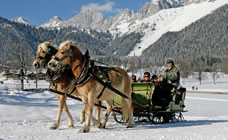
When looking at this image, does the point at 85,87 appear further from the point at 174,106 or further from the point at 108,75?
the point at 174,106

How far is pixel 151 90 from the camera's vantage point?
32.2 ft

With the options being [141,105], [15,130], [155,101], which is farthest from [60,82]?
[155,101]

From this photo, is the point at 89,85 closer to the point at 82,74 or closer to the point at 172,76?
the point at 82,74

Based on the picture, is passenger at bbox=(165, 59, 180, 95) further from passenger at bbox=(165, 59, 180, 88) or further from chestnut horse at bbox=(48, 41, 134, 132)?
chestnut horse at bbox=(48, 41, 134, 132)

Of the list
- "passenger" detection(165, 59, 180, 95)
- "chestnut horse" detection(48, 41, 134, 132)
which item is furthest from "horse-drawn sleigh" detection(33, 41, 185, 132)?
"passenger" detection(165, 59, 180, 95)

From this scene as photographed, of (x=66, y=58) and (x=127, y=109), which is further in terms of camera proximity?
(x=127, y=109)

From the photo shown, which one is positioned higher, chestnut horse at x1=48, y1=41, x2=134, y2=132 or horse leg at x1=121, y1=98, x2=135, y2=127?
chestnut horse at x1=48, y1=41, x2=134, y2=132

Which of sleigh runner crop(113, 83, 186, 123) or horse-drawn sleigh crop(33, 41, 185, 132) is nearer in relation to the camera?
horse-drawn sleigh crop(33, 41, 185, 132)

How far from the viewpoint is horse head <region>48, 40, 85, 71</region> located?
7078 mm

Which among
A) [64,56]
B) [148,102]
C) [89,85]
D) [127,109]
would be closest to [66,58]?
[64,56]

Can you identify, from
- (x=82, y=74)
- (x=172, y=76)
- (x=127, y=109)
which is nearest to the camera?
(x=82, y=74)

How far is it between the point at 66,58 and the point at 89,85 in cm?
99

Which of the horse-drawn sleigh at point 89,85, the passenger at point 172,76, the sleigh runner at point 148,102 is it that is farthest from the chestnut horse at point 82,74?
the passenger at point 172,76

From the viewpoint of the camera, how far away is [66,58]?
7215mm
